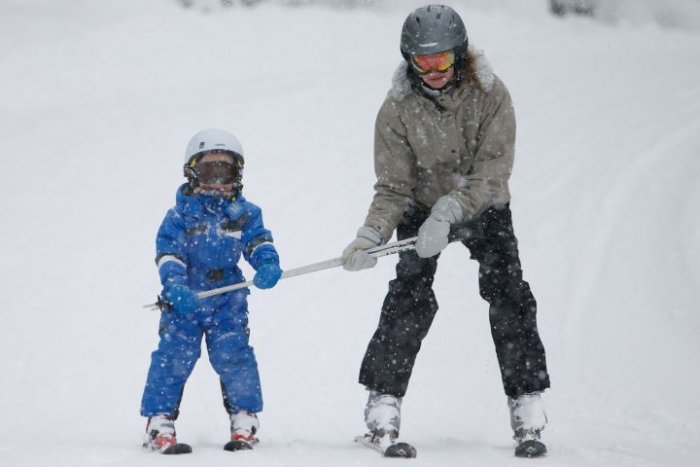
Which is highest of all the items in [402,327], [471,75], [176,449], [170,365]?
[471,75]

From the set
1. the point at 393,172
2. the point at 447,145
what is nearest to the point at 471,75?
the point at 447,145

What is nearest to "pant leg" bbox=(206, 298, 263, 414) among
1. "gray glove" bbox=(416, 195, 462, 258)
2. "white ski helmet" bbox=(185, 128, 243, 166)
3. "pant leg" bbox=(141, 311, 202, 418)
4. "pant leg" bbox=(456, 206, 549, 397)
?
"pant leg" bbox=(141, 311, 202, 418)

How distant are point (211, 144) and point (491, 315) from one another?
1505mm

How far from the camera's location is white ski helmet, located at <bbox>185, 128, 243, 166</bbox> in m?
4.39

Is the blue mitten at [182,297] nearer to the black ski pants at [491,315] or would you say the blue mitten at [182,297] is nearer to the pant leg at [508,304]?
the black ski pants at [491,315]

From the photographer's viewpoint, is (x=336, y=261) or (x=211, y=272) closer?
(x=336, y=261)

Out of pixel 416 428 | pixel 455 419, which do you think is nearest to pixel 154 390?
pixel 416 428

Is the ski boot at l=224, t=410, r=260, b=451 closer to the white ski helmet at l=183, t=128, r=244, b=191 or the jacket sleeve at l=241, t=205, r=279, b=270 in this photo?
the jacket sleeve at l=241, t=205, r=279, b=270

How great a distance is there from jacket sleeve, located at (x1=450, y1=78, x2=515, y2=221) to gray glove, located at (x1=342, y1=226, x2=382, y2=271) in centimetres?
41

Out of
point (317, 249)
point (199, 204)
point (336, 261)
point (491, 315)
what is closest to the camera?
point (336, 261)

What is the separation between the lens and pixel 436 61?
13.5ft

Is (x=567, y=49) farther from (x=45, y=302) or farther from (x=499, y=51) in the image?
(x=45, y=302)

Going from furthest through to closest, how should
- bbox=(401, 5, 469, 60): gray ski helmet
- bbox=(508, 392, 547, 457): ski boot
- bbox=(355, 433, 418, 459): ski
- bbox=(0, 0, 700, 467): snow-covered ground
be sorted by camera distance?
bbox=(0, 0, 700, 467): snow-covered ground, bbox=(401, 5, 469, 60): gray ski helmet, bbox=(508, 392, 547, 457): ski boot, bbox=(355, 433, 418, 459): ski

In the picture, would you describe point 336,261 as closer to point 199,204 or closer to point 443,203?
point 443,203
